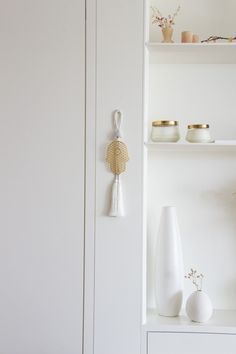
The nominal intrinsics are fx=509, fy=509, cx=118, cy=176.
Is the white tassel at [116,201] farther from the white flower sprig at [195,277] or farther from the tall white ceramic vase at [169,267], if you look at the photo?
the white flower sprig at [195,277]

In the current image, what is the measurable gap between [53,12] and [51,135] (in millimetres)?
497

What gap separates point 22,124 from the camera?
6.81 ft

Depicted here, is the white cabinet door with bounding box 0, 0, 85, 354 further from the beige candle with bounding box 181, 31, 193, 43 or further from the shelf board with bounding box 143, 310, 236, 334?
the beige candle with bounding box 181, 31, 193, 43

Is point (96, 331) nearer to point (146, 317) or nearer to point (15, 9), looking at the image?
point (146, 317)

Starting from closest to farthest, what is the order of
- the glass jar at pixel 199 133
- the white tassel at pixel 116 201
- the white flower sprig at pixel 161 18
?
1. the white tassel at pixel 116 201
2. the glass jar at pixel 199 133
3. the white flower sprig at pixel 161 18

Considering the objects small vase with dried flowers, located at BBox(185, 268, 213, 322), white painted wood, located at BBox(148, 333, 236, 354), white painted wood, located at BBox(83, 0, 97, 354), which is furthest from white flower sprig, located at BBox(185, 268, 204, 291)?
white painted wood, located at BBox(83, 0, 97, 354)

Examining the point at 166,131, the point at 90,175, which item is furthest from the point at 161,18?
the point at 90,175

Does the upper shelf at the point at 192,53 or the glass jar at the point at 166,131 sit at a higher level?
the upper shelf at the point at 192,53

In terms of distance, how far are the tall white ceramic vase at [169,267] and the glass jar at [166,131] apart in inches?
12.0

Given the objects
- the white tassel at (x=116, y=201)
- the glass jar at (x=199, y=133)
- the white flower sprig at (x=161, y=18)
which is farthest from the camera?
the white flower sprig at (x=161, y=18)

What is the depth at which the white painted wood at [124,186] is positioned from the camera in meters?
2.05

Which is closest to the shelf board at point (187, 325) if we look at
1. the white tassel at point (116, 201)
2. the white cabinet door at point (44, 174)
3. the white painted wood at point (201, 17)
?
the white cabinet door at point (44, 174)

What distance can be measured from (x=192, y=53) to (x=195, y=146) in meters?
0.41

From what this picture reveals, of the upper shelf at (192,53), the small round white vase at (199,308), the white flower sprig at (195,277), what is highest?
the upper shelf at (192,53)
